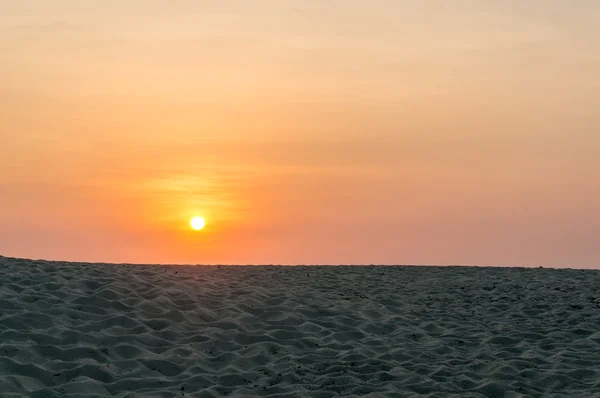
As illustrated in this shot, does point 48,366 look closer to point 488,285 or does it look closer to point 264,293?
point 264,293

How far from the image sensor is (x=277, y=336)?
384 inches

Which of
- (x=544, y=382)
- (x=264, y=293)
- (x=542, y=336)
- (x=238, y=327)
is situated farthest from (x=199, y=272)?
(x=544, y=382)

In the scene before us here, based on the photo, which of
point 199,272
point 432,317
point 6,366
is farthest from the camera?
point 199,272

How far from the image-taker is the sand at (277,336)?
785 centimetres

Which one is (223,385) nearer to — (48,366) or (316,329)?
(48,366)

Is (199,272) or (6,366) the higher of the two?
(199,272)

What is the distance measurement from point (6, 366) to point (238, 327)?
3220mm

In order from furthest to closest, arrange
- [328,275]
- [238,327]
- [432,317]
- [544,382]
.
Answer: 1. [328,275]
2. [432,317]
3. [238,327]
4. [544,382]

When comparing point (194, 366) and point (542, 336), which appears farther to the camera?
point (542, 336)

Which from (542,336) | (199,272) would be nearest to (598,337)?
(542,336)

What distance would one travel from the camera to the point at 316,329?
10234mm

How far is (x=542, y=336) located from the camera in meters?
10.4

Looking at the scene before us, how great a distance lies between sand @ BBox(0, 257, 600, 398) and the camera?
7852 millimetres

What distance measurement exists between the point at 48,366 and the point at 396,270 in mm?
9878
